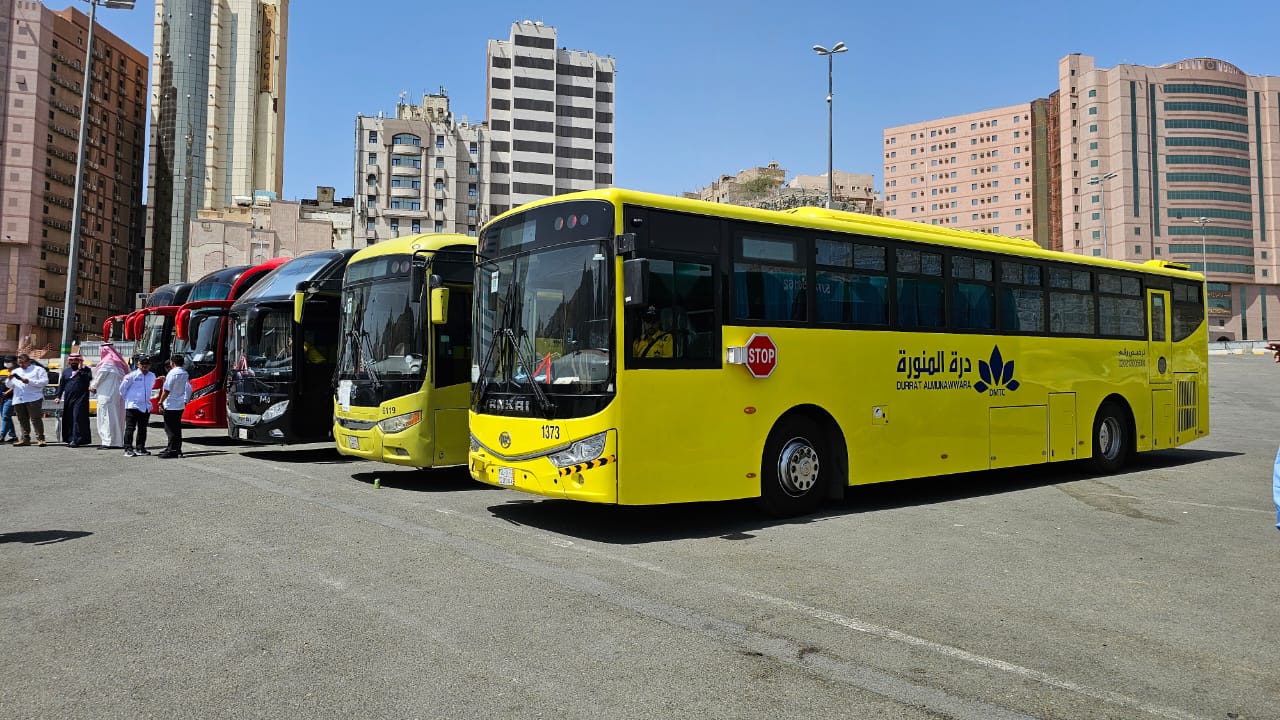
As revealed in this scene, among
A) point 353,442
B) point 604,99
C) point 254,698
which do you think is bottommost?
point 254,698

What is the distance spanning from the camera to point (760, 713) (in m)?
3.99

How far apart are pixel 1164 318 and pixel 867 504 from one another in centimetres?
748

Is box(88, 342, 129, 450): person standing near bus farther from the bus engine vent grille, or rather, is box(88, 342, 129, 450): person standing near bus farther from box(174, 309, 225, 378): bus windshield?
the bus engine vent grille

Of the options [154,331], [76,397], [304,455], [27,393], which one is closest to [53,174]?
[154,331]

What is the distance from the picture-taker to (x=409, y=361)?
11609 mm

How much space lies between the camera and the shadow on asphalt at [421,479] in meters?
12.1

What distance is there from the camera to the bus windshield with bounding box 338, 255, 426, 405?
1159 centimetres

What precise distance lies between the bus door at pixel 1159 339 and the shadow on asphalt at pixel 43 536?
582 inches

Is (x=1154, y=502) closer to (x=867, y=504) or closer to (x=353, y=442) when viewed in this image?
(x=867, y=504)

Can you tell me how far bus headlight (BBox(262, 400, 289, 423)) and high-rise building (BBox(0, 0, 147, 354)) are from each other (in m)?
76.5

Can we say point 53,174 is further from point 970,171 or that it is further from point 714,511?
point 970,171

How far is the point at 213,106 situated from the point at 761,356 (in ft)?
445

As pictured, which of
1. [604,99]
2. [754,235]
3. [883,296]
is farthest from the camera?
[604,99]

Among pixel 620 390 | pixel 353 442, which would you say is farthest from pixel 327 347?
pixel 620 390
